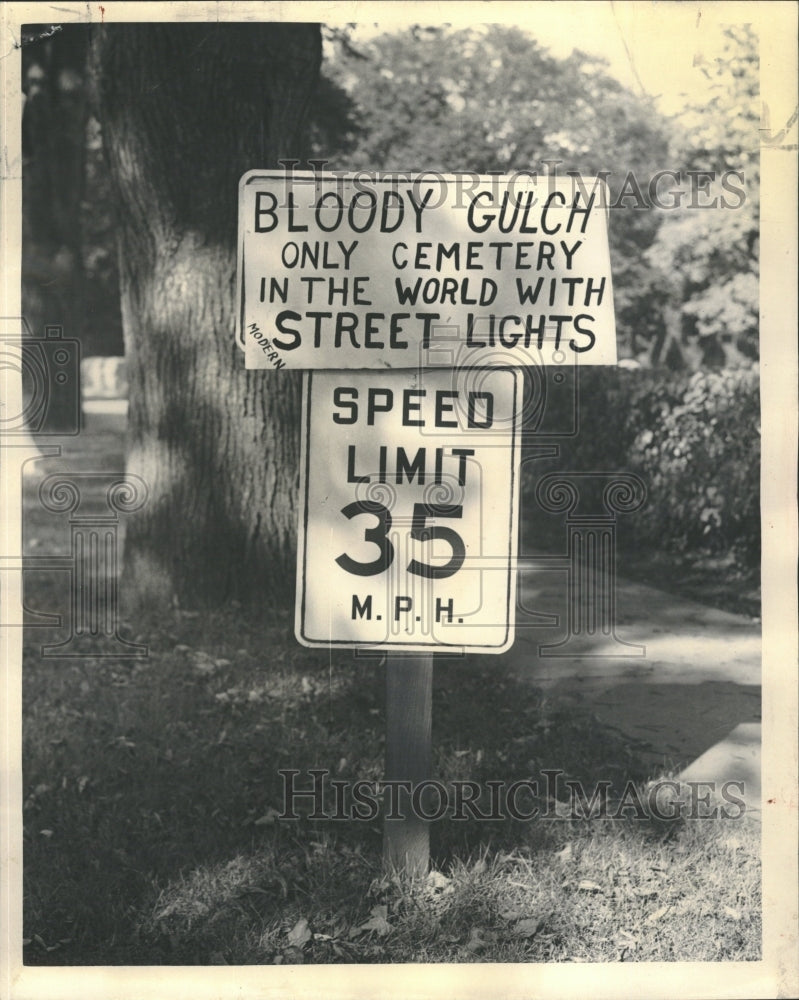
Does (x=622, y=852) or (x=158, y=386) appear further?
(x=158, y=386)

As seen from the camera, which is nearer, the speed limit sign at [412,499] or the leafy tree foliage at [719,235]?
the speed limit sign at [412,499]

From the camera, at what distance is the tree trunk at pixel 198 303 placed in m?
5.61

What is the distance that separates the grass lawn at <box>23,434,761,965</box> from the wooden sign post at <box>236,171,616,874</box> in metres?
0.84

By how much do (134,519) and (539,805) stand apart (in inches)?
123

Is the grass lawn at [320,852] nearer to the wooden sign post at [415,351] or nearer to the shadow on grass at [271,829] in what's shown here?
the shadow on grass at [271,829]

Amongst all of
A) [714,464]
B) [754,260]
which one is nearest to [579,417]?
[714,464]

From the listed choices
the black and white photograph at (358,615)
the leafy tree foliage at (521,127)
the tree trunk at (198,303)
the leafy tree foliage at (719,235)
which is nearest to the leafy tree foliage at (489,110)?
the leafy tree foliage at (521,127)

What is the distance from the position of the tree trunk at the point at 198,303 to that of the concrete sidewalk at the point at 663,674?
5.28 feet

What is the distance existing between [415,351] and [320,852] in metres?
1.68

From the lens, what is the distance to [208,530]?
605cm

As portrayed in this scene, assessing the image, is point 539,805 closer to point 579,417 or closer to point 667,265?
point 579,417

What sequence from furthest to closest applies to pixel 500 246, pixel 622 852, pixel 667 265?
pixel 667 265 → pixel 622 852 → pixel 500 246

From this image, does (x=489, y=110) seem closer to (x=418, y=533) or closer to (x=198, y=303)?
(x=198, y=303)

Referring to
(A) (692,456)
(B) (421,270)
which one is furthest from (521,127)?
(B) (421,270)
